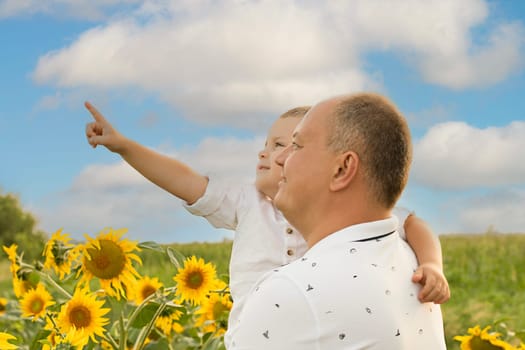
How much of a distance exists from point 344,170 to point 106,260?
5.43 feet

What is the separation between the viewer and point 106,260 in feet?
10.1

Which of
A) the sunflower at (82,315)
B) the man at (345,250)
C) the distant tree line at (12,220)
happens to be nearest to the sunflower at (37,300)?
the sunflower at (82,315)

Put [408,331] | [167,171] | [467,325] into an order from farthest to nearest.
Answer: [467,325] < [167,171] < [408,331]

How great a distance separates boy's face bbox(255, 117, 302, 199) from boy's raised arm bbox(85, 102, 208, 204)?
0.18m

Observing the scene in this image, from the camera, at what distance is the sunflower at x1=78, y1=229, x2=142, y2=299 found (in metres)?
3.06

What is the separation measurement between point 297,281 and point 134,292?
2.09 m

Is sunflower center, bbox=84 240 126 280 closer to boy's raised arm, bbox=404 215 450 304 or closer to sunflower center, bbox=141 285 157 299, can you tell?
sunflower center, bbox=141 285 157 299

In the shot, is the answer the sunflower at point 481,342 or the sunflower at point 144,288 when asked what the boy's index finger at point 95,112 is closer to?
the sunflower at point 144,288

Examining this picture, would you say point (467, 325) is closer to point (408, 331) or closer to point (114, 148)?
point (114, 148)

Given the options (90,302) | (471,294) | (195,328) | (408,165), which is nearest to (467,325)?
(471,294)

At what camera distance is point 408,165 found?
1.74 metres

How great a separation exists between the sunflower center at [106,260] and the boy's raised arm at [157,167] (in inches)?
24.5

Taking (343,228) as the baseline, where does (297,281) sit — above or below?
below

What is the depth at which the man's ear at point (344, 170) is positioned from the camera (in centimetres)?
162
